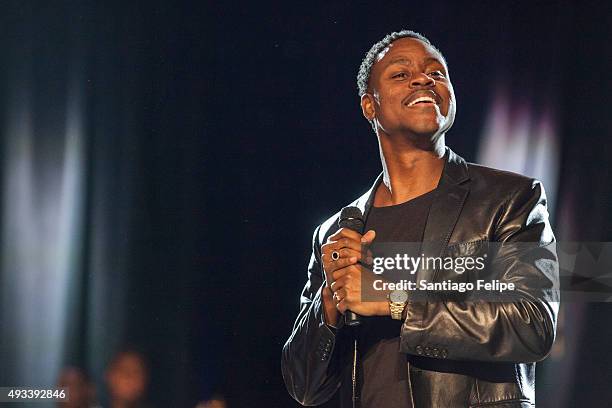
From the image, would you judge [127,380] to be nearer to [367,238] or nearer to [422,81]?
[367,238]

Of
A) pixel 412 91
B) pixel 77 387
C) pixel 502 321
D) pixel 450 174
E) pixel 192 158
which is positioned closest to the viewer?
pixel 502 321

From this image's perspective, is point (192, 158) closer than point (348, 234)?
No

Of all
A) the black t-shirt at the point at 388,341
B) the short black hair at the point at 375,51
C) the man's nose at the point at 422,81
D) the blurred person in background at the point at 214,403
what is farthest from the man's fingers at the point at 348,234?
the blurred person in background at the point at 214,403

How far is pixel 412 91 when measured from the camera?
2.27 meters

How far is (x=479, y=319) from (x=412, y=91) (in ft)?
2.34

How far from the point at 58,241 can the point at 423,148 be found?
135 centimetres

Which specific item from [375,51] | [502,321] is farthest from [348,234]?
[375,51]

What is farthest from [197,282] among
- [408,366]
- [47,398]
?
[408,366]

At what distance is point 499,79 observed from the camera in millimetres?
2684

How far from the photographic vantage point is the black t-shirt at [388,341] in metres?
1.99

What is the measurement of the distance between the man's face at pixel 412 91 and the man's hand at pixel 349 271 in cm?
46

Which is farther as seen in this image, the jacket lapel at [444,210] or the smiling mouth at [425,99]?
the smiling mouth at [425,99]

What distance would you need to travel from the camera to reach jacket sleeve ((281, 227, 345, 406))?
2.11 m

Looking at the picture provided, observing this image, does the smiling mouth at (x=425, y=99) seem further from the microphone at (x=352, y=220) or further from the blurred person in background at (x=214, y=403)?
the blurred person in background at (x=214, y=403)
